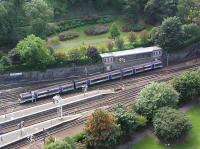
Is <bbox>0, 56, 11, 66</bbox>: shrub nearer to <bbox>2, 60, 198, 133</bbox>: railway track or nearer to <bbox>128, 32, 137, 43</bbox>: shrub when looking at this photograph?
<bbox>2, 60, 198, 133</bbox>: railway track

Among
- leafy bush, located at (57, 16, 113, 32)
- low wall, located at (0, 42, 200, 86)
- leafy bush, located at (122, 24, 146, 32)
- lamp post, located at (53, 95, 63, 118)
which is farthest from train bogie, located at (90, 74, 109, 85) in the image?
leafy bush, located at (57, 16, 113, 32)

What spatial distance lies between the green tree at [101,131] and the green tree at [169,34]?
2856cm

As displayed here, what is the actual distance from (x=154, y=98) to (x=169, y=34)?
20.4 meters

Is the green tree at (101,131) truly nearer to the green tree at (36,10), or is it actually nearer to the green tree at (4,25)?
the green tree at (36,10)

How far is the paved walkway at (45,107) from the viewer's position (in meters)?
82.1

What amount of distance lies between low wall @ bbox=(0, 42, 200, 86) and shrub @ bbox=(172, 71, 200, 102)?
45.5 feet

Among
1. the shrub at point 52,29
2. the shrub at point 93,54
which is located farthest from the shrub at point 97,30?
the shrub at point 93,54

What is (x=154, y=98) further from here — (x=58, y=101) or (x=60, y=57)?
(x=60, y=57)

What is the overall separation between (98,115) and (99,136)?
3.14 meters

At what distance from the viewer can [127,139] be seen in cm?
7944

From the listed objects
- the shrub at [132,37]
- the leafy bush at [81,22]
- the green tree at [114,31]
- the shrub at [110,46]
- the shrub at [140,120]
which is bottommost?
the shrub at [140,120]

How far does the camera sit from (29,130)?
79.3 metres

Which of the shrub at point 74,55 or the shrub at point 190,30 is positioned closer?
the shrub at point 74,55

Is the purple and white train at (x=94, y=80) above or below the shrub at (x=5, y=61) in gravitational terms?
below
